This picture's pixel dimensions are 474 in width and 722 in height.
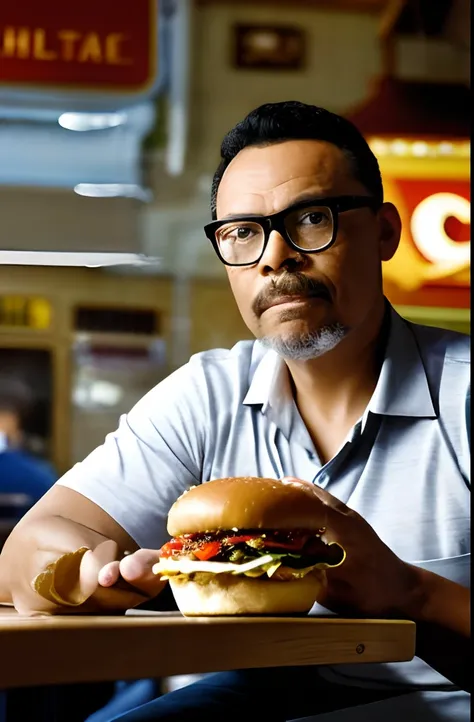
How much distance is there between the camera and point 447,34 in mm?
3320

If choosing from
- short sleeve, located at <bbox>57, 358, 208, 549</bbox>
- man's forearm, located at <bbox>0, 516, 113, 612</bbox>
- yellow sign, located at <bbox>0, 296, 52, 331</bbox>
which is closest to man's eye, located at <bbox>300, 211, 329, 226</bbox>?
short sleeve, located at <bbox>57, 358, 208, 549</bbox>

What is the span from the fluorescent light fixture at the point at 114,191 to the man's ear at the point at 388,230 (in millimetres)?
1406

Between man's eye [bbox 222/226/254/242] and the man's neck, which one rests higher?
man's eye [bbox 222/226/254/242]

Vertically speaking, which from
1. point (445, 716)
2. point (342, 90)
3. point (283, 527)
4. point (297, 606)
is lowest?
point (445, 716)

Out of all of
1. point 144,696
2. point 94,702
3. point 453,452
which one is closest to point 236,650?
point 94,702

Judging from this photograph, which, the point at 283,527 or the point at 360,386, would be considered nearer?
the point at 283,527

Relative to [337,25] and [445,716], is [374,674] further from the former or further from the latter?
[337,25]

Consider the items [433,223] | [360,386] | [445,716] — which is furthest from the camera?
[433,223]

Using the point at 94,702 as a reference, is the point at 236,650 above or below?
above

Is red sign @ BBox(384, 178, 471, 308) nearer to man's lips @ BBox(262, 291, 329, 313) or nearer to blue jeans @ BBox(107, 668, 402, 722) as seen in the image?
man's lips @ BBox(262, 291, 329, 313)

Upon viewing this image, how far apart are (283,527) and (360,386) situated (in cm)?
45

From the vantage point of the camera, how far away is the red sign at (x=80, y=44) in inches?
88.4

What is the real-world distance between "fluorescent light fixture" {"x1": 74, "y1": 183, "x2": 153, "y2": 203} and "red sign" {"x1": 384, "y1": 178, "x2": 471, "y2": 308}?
0.83 metres

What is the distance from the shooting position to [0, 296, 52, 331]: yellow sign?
3.23 meters
